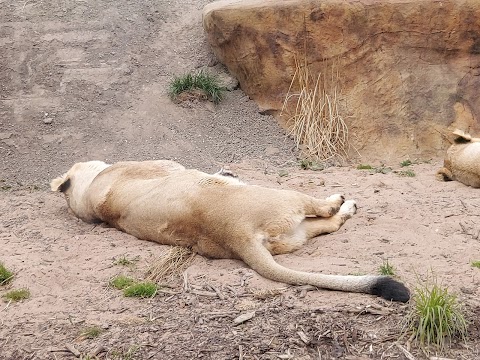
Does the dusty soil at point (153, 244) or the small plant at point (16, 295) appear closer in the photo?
the dusty soil at point (153, 244)

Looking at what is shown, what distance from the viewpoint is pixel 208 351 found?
544 centimetres

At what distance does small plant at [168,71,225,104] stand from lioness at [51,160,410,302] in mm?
3976

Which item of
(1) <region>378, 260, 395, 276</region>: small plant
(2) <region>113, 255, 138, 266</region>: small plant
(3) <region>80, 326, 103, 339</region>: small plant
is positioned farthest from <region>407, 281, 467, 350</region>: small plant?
(2) <region>113, 255, 138, 266</region>: small plant

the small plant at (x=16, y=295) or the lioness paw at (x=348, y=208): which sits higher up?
the lioness paw at (x=348, y=208)

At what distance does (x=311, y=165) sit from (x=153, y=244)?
3.85m

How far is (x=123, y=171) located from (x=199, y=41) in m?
5.31

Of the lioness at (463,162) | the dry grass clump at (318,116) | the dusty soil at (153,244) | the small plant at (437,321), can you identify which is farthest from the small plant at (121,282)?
the dry grass clump at (318,116)

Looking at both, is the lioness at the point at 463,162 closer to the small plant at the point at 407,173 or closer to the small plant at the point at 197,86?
the small plant at the point at 407,173

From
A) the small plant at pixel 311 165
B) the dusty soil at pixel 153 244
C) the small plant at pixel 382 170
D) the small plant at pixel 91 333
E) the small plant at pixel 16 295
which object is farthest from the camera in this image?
the small plant at pixel 311 165

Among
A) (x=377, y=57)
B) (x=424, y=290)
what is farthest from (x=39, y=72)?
(x=424, y=290)

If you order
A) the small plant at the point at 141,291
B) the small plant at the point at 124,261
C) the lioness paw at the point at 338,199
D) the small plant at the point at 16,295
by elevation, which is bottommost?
the small plant at the point at 124,261

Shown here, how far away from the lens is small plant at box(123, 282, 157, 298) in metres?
6.48

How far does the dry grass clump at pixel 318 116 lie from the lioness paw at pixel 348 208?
3.36 metres

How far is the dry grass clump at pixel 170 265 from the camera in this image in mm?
6836
